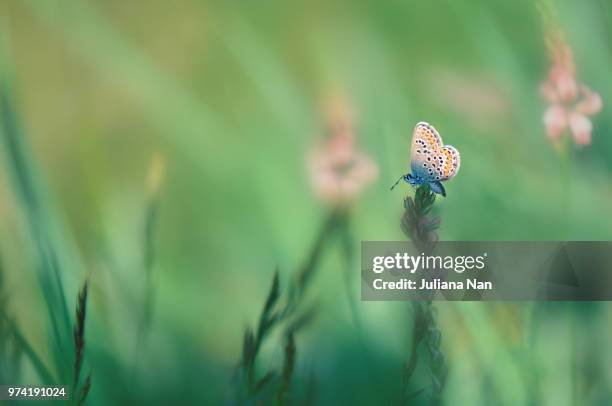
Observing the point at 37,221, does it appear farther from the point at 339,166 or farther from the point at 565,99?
the point at 565,99

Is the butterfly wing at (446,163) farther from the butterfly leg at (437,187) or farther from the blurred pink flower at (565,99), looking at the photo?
the blurred pink flower at (565,99)

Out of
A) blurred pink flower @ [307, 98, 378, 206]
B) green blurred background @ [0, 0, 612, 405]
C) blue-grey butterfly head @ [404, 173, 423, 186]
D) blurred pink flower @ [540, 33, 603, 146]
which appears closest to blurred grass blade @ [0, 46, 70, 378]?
green blurred background @ [0, 0, 612, 405]

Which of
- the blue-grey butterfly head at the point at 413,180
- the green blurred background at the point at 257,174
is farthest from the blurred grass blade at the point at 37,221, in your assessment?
the blue-grey butterfly head at the point at 413,180

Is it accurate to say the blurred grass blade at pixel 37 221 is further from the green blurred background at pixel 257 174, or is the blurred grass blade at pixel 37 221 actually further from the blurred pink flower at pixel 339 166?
the blurred pink flower at pixel 339 166

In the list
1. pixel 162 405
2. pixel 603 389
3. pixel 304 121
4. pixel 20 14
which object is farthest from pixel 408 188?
→ pixel 20 14

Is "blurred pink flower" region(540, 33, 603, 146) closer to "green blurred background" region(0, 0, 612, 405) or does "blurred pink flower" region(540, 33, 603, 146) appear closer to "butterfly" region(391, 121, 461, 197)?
"green blurred background" region(0, 0, 612, 405)

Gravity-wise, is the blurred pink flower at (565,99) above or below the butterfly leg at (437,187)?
above

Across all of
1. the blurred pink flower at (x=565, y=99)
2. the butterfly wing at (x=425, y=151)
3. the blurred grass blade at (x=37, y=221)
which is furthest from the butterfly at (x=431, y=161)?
the blurred grass blade at (x=37, y=221)
